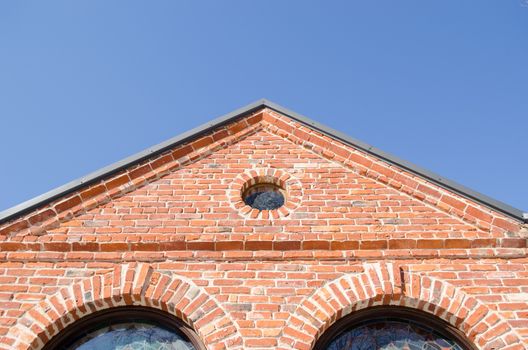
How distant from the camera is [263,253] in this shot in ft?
19.5

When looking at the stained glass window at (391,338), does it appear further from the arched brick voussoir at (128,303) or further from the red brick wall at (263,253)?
the arched brick voussoir at (128,303)

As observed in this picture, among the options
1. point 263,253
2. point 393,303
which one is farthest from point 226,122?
point 393,303

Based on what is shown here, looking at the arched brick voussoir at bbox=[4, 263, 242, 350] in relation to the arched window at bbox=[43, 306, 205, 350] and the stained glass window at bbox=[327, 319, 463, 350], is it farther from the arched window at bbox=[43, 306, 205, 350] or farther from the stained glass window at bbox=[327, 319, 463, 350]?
the stained glass window at bbox=[327, 319, 463, 350]

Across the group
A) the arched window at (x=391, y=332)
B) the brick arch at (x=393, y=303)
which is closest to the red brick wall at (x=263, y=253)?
the brick arch at (x=393, y=303)

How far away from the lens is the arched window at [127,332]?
18.0ft

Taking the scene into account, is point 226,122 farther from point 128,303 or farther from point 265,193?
point 128,303

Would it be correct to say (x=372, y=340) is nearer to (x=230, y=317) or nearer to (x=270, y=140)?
(x=230, y=317)

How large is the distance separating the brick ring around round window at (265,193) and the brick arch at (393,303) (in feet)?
4.01

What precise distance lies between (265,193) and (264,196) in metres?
0.05

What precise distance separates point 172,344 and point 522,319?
11.6 ft

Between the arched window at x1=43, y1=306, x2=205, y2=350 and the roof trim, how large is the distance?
5.44 ft

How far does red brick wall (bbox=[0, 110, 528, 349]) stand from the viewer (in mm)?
5391

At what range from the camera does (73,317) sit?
18.0 ft

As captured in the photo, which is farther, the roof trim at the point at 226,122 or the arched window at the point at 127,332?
the roof trim at the point at 226,122
